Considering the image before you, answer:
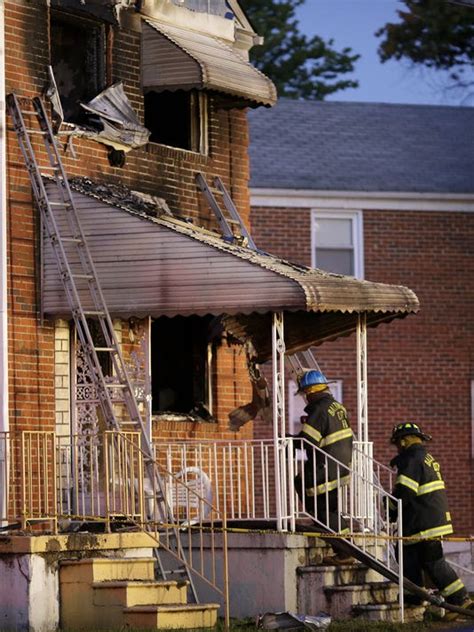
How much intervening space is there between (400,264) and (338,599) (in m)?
13.2

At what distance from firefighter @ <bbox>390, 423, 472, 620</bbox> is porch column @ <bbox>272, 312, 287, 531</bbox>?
1.11m

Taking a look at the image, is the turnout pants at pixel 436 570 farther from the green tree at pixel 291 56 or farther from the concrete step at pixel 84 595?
the green tree at pixel 291 56

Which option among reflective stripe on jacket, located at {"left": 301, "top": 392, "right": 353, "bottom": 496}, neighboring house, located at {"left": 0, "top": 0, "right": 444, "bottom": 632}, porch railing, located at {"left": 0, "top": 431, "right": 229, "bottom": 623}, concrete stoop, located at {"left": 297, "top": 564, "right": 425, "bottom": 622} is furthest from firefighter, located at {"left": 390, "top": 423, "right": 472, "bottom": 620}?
porch railing, located at {"left": 0, "top": 431, "right": 229, "bottom": 623}

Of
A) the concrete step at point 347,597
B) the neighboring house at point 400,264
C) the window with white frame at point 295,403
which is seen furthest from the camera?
the neighboring house at point 400,264

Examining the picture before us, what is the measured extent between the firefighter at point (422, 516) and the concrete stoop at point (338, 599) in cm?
37

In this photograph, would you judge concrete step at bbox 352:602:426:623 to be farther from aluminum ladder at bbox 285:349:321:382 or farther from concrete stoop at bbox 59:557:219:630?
aluminum ladder at bbox 285:349:321:382

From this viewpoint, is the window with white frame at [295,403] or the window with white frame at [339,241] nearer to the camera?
the window with white frame at [295,403]

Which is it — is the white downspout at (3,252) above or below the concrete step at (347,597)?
above

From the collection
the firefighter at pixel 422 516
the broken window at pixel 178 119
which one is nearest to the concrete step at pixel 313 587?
the firefighter at pixel 422 516

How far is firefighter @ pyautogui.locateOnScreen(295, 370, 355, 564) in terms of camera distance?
17500 mm

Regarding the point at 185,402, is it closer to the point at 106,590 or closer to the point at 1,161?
the point at 1,161

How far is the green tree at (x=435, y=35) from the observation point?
37.1 metres

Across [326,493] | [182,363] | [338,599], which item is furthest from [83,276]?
[338,599]

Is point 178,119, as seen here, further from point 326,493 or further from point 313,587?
point 313,587
